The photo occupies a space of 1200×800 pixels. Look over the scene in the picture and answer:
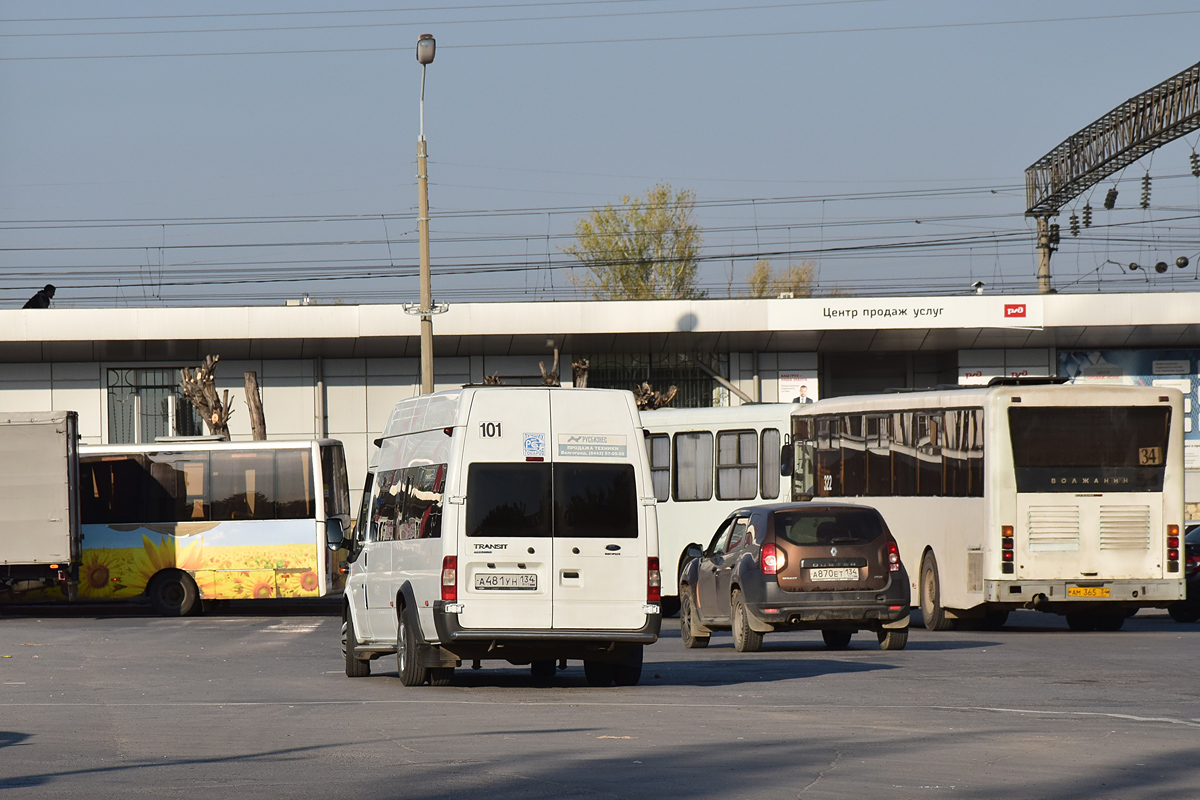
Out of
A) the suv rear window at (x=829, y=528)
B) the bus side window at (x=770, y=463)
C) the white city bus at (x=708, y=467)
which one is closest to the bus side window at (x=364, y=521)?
the suv rear window at (x=829, y=528)

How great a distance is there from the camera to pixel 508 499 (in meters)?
14.4

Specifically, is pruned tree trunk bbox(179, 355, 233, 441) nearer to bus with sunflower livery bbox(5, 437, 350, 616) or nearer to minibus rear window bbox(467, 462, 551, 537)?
bus with sunflower livery bbox(5, 437, 350, 616)

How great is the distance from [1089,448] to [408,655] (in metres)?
10.7

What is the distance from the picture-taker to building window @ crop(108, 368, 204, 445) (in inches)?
1804

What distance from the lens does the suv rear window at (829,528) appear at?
18375mm

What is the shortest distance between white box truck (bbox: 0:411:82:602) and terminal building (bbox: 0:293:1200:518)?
14640 mm

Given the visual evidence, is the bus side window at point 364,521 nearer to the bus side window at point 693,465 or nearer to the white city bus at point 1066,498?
the white city bus at point 1066,498

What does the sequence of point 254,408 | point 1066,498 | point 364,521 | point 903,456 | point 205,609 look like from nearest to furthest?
point 364,521
point 1066,498
point 903,456
point 205,609
point 254,408

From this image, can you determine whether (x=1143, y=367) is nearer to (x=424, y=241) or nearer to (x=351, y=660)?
(x=424, y=241)

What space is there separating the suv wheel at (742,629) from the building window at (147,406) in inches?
1168

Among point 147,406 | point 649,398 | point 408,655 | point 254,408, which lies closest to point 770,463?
point 649,398

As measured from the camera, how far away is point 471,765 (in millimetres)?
9273

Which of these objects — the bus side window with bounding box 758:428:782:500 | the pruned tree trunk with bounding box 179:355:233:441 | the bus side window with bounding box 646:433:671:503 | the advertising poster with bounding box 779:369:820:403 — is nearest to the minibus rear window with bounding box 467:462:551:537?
the bus side window with bounding box 758:428:782:500

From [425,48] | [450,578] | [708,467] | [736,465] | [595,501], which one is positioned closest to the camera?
[450,578]
